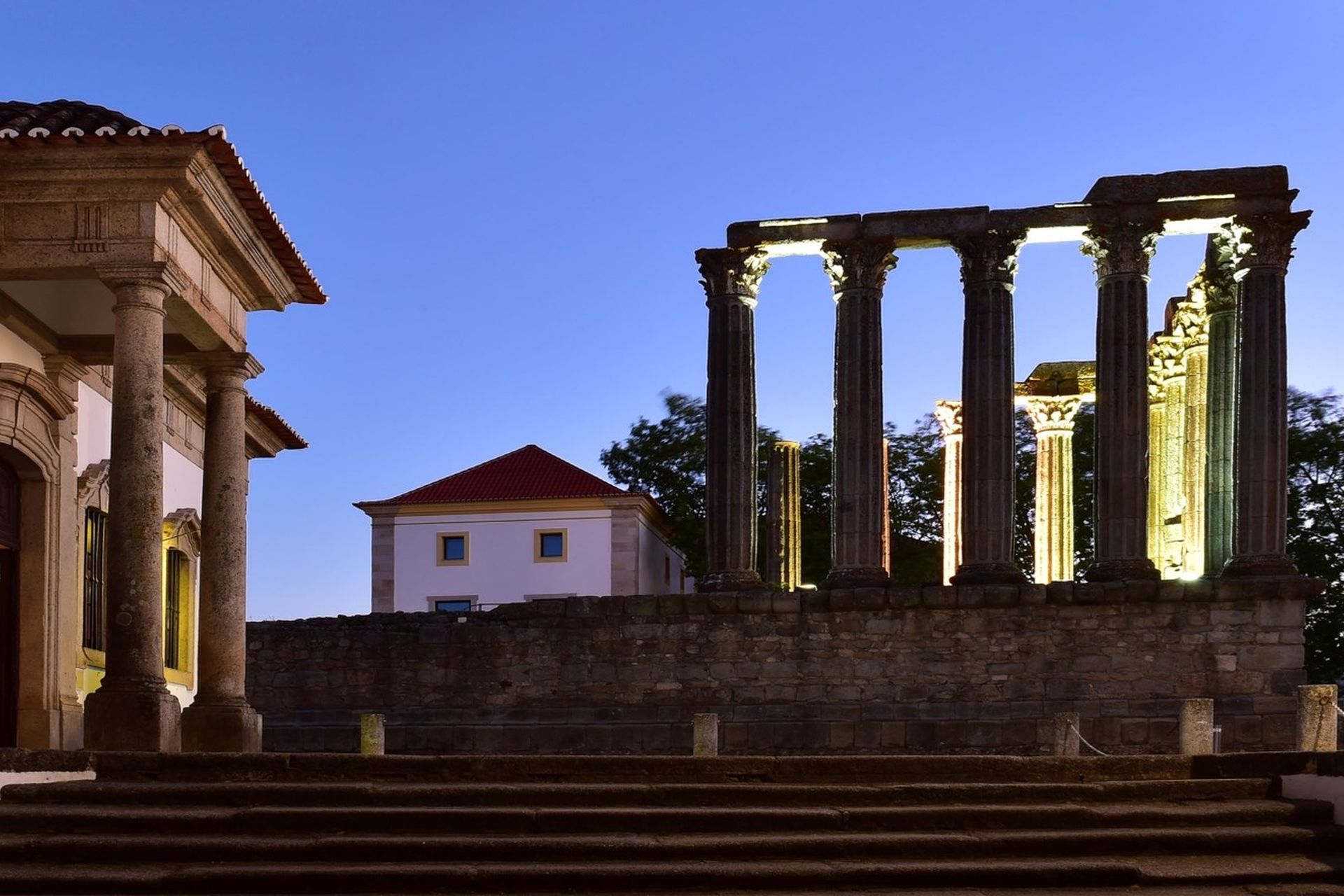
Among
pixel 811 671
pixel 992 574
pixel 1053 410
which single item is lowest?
pixel 811 671

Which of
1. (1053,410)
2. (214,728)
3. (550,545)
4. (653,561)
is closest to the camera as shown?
(214,728)

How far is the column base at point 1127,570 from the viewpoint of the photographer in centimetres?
2750

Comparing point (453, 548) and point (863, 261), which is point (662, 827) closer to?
point (863, 261)

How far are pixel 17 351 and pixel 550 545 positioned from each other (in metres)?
45.1

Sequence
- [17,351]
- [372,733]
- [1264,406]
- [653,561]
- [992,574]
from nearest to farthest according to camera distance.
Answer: [17,351]
[372,733]
[1264,406]
[992,574]
[653,561]

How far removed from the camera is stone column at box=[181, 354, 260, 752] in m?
16.6

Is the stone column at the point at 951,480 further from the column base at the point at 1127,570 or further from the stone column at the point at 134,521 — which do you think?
the stone column at the point at 134,521

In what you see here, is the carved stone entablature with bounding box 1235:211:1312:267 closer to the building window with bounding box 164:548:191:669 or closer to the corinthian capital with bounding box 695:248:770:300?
the corinthian capital with bounding box 695:248:770:300

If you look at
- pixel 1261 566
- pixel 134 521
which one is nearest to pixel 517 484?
pixel 1261 566

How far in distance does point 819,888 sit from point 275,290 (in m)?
9.68

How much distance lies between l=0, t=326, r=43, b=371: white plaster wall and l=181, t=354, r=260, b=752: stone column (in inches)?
61.9

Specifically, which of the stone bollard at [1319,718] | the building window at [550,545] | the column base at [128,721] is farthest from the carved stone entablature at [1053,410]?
the building window at [550,545]

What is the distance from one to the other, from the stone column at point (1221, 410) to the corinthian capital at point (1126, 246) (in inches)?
49.2

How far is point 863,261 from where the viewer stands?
29.0 metres
